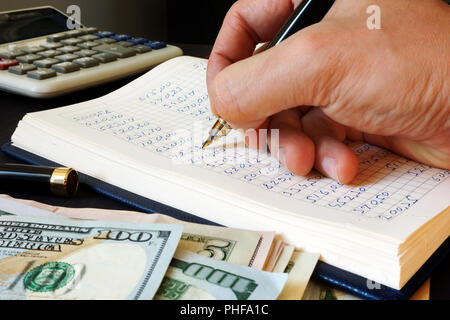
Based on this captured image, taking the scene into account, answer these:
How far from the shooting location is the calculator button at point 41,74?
680 millimetres

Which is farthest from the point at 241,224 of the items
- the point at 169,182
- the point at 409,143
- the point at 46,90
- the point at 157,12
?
the point at 157,12

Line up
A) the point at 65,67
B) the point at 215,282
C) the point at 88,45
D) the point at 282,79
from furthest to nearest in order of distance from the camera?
1. the point at 88,45
2. the point at 65,67
3. the point at 282,79
4. the point at 215,282

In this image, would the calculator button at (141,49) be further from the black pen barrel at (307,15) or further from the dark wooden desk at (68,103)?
the black pen barrel at (307,15)

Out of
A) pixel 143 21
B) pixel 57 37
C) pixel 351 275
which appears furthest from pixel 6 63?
pixel 143 21

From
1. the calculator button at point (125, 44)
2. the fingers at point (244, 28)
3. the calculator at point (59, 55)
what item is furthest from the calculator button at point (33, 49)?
the fingers at point (244, 28)

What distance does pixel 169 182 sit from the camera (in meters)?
0.43

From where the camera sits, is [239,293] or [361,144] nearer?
[239,293]

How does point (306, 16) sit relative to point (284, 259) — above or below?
above

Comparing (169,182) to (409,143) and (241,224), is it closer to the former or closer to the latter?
(241,224)

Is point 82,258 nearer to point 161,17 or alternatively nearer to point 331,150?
point 331,150

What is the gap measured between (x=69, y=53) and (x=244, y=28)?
0.31 m

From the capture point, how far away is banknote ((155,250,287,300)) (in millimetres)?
301

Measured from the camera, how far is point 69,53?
78 cm

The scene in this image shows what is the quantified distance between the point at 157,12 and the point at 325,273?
58.4 inches
